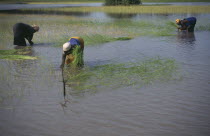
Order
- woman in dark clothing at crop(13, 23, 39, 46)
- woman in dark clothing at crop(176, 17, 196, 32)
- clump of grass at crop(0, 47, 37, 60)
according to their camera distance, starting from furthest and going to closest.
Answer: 1. woman in dark clothing at crop(176, 17, 196, 32)
2. woman in dark clothing at crop(13, 23, 39, 46)
3. clump of grass at crop(0, 47, 37, 60)

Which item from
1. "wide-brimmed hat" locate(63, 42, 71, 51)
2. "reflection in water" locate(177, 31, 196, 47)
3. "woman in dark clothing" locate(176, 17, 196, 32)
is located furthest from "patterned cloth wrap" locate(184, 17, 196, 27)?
"wide-brimmed hat" locate(63, 42, 71, 51)

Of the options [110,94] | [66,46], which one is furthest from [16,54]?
[110,94]

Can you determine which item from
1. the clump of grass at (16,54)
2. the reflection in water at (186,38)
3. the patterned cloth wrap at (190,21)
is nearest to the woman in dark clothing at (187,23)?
the patterned cloth wrap at (190,21)

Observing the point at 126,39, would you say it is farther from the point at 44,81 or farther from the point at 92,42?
the point at 44,81

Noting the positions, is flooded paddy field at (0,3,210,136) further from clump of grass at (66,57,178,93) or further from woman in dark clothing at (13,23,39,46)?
woman in dark clothing at (13,23,39,46)

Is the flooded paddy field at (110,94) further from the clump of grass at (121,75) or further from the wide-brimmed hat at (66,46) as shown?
the wide-brimmed hat at (66,46)

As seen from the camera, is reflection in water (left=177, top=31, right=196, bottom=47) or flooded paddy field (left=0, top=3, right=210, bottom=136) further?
reflection in water (left=177, top=31, right=196, bottom=47)

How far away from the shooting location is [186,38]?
12.7 meters

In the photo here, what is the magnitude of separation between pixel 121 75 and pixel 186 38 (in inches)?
276

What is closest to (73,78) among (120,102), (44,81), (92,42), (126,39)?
(44,81)

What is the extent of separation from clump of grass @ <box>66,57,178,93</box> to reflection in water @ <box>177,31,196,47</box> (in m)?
3.88

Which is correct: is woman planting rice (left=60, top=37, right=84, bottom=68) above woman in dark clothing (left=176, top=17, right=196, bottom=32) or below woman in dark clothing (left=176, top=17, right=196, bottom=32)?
below

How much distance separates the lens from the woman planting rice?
22.4 ft

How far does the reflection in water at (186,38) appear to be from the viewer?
11461 millimetres
